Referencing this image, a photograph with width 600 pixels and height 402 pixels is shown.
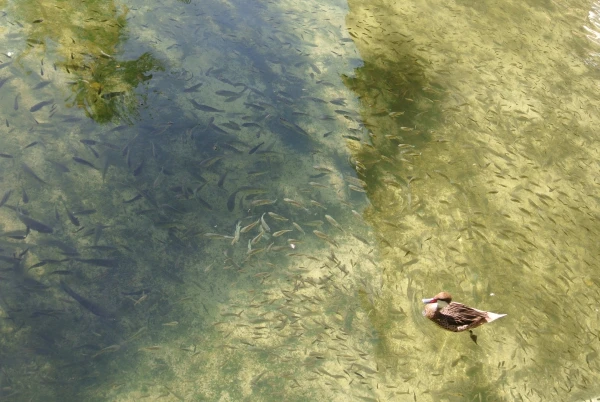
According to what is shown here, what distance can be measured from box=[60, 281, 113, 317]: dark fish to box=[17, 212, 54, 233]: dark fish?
54 cm

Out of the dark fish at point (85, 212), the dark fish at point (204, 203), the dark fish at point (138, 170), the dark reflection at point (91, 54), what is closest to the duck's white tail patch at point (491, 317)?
the dark fish at point (204, 203)

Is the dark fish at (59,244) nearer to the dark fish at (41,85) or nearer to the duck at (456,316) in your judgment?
the dark fish at (41,85)

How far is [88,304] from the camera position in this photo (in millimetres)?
3730

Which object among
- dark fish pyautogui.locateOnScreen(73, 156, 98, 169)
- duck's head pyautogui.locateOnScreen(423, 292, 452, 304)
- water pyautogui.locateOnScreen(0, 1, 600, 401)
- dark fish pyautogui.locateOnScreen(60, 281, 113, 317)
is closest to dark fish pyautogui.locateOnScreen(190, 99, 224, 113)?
water pyautogui.locateOnScreen(0, 1, 600, 401)

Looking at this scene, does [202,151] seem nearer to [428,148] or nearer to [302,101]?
[302,101]

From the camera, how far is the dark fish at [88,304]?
3.70m

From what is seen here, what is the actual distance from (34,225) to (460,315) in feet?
11.2

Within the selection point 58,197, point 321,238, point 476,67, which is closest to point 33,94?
point 58,197

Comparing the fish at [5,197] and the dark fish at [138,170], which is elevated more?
the dark fish at [138,170]

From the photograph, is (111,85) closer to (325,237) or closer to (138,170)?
(138,170)

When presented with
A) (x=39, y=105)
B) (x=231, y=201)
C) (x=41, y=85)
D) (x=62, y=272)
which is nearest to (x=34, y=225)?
(x=62, y=272)

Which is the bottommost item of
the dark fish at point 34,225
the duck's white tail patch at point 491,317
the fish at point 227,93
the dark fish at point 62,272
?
the dark fish at point 62,272

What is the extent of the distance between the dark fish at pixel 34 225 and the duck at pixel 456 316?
309cm

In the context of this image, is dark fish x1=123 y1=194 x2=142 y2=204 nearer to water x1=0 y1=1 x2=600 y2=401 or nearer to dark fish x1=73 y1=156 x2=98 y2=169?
water x1=0 y1=1 x2=600 y2=401
